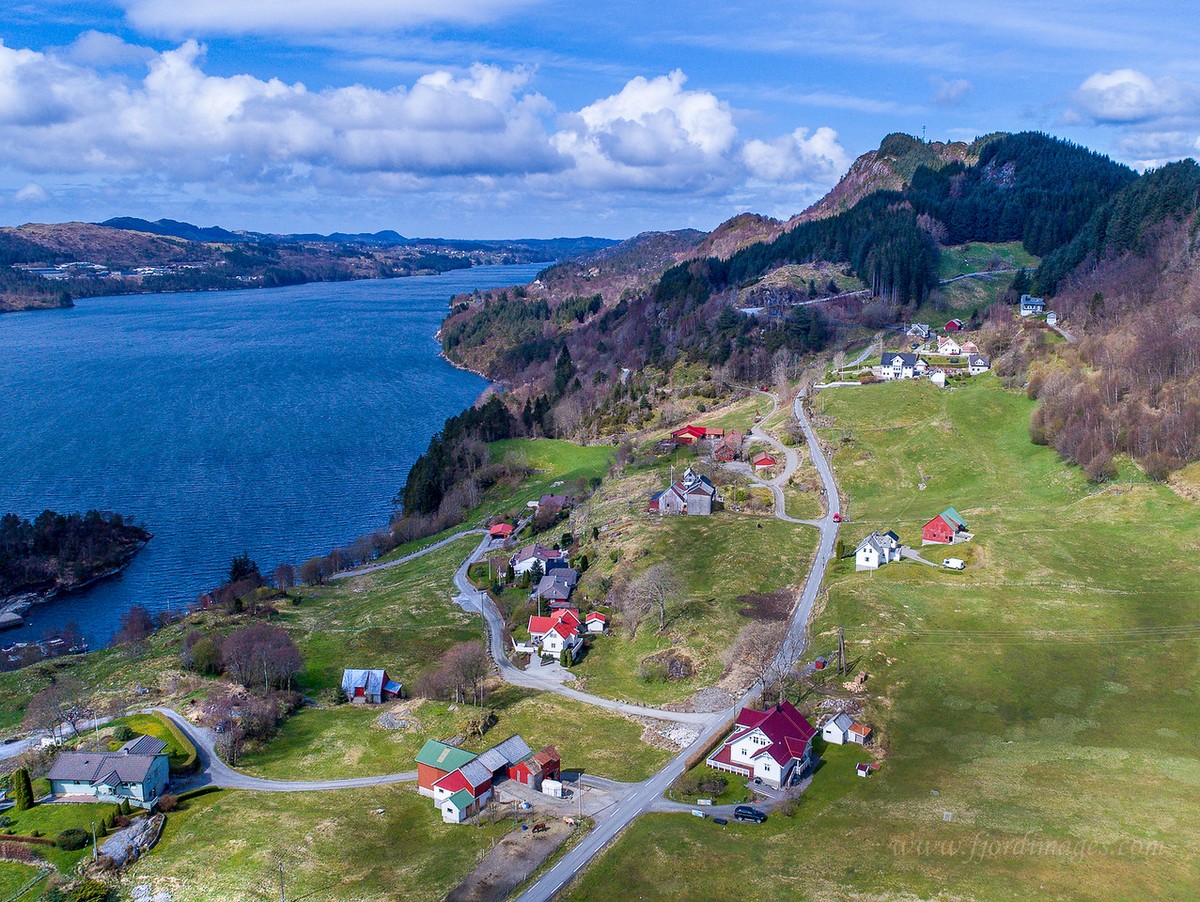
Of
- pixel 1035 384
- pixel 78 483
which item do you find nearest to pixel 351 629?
pixel 78 483

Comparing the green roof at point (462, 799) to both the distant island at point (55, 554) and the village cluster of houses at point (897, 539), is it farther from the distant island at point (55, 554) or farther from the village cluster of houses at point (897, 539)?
the distant island at point (55, 554)

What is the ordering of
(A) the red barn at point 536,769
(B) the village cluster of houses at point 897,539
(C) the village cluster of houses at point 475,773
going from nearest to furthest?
(C) the village cluster of houses at point 475,773 < (A) the red barn at point 536,769 < (B) the village cluster of houses at point 897,539

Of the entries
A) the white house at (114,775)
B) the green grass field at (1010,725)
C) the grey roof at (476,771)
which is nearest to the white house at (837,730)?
the green grass field at (1010,725)

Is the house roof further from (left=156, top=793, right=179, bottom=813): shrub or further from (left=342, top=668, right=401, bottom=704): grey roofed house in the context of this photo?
(left=342, top=668, right=401, bottom=704): grey roofed house

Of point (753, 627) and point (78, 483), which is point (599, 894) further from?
point (78, 483)

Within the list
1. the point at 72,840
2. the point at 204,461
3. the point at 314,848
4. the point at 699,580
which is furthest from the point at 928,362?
the point at 72,840

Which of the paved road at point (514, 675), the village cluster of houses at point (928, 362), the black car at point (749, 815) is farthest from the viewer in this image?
the village cluster of houses at point (928, 362)

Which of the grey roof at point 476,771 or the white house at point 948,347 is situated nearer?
the grey roof at point 476,771
